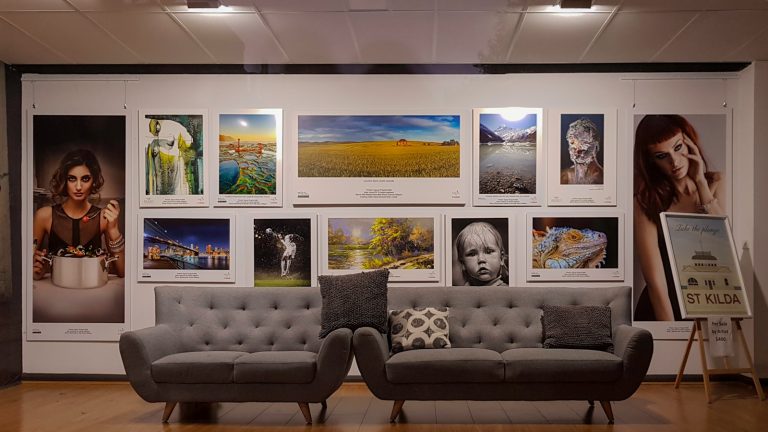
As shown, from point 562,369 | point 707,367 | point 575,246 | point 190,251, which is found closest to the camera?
point 562,369

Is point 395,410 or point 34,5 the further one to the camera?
point 34,5

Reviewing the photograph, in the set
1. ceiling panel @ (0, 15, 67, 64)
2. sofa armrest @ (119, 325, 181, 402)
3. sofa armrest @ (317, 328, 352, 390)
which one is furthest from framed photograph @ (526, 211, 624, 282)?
ceiling panel @ (0, 15, 67, 64)

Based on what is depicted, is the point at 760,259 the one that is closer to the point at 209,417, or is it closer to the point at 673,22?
the point at 673,22

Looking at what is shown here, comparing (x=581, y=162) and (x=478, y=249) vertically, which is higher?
(x=581, y=162)

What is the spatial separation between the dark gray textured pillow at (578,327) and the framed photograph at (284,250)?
7.90 feet

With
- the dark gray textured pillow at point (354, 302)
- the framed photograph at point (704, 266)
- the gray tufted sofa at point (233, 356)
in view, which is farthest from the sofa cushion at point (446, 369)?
the framed photograph at point (704, 266)

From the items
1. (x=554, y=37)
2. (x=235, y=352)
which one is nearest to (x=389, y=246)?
(x=235, y=352)

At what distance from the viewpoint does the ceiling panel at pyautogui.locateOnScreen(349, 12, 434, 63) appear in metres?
6.32

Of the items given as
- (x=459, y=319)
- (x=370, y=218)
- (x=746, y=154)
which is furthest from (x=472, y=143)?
(x=746, y=154)

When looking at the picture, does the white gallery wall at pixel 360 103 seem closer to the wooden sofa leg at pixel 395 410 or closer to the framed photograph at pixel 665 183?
the framed photograph at pixel 665 183

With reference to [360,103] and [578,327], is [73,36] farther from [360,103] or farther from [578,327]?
[578,327]

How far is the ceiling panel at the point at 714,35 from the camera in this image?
6.25 meters

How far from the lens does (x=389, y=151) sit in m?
7.68

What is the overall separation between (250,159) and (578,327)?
11.3 feet
